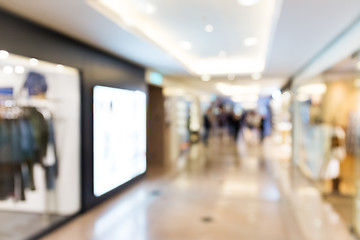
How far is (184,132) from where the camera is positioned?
11523 millimetres

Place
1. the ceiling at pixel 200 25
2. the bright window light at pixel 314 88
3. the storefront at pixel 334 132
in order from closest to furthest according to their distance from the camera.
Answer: the ceiling at pixel 200 25 < the storefront at pixel 334 132 < the bright window light at pixel 314 88

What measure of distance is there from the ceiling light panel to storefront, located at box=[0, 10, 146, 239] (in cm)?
97

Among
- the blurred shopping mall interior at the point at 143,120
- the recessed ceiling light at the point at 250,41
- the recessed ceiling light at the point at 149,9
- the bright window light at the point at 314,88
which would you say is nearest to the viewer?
the blurred shopping mall interior at the point at 143,120

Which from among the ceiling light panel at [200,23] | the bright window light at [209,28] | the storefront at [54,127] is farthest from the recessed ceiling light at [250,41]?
the storefront at [54,127]

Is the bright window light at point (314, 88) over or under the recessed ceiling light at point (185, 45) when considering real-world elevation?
under

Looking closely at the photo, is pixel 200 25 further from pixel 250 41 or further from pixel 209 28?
pixel 250 41

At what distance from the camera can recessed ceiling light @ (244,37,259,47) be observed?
5.54 meters

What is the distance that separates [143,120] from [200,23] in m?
3.21

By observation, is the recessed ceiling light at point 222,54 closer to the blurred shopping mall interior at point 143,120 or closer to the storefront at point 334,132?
the blurred shopping mall interior at point 143,120

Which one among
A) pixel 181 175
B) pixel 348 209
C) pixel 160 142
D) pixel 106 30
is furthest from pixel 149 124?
pixel 348 209

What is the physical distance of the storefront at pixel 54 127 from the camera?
134 inches

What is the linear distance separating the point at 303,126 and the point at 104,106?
5.22m

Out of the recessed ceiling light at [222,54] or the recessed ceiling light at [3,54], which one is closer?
the recessed ceiling light at [3,54]

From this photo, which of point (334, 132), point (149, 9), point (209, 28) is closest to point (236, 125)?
point (334, 132)
